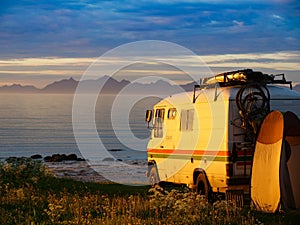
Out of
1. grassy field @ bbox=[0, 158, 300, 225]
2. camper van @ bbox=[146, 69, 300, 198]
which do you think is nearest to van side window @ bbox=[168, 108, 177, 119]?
camper van @ bbox=[146, 69, 300, 198]

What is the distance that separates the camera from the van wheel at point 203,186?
54.7ft

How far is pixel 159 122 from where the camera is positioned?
68.3 ft

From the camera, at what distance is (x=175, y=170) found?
62.8 ft

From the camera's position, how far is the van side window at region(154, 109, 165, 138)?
20.5 m

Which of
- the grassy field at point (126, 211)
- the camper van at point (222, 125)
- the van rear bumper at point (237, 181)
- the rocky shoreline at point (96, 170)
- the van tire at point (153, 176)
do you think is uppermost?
the camper van at point (222, 125)

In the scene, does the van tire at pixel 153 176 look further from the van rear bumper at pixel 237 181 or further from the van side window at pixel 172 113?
the van rear bumper at pixel 237 181

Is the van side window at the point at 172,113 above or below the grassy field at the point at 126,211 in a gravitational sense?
above

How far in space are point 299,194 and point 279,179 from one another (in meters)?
1.36

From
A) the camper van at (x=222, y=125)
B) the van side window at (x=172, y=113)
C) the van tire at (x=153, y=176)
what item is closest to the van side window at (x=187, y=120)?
the camper van at (x=222, y=125)

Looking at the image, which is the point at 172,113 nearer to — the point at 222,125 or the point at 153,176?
the point at 153,176

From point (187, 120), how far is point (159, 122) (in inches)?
111

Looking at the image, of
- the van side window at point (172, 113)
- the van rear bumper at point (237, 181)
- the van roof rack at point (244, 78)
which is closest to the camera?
the van rear bumper at point (237, 181)

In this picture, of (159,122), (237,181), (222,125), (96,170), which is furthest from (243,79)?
(96,170)

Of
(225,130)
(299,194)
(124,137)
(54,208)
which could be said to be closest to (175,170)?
(225,130)
